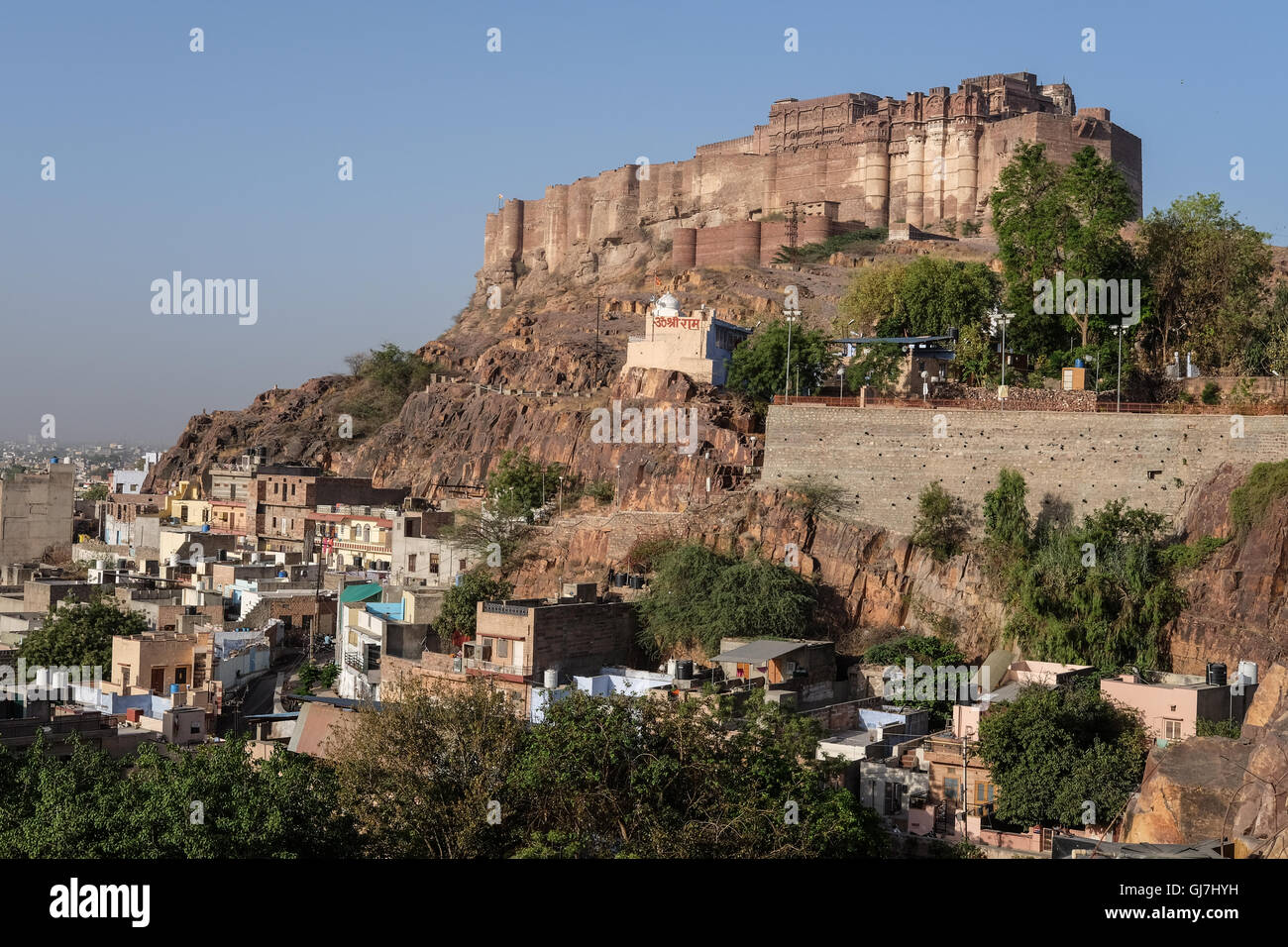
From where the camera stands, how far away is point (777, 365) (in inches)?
1722

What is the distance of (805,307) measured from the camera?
6128 centimetres

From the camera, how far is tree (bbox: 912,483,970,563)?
32.3m

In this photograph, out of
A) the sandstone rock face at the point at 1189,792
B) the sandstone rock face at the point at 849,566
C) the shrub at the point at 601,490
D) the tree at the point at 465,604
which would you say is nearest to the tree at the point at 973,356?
the sandstone rock face at the point at 849,566

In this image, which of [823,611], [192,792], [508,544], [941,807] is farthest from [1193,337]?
[192,792]

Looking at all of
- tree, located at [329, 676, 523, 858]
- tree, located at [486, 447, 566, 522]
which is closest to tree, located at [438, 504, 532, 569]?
tree, located at [486, 447, 566, 522]

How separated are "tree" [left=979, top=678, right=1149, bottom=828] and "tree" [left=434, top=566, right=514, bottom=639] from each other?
41.5 feet

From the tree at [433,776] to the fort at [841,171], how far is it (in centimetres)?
5302

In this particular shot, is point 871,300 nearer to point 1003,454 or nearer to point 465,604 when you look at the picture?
point 1003,454

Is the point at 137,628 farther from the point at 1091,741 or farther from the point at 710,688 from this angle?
the point at 1091,741

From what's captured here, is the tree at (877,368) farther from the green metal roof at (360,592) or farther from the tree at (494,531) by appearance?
the green metal roof at (360,592)

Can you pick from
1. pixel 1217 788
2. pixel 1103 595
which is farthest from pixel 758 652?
pixel 1217 788

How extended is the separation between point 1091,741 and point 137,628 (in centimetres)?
2189

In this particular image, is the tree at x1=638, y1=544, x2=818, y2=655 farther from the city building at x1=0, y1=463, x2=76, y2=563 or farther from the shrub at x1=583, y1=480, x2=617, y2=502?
the city building at x1=0, y1=463, x2=76, y2=563

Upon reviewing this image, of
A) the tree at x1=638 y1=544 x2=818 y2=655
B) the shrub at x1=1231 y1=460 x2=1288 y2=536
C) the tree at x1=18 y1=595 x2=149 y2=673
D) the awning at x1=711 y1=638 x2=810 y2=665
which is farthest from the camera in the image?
the tree at x1=18 y1=595 x2=149 y2=673
